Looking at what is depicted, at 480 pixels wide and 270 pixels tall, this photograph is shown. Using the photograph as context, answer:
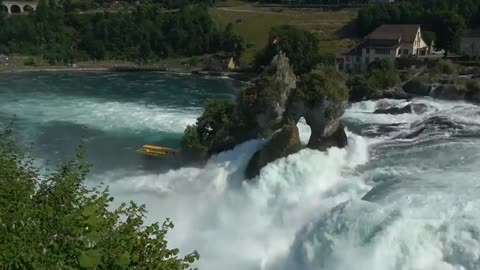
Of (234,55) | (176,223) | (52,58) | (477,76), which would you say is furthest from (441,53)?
(176,223)

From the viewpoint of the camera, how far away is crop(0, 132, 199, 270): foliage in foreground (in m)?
7.64

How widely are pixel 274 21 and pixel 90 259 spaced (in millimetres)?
92161

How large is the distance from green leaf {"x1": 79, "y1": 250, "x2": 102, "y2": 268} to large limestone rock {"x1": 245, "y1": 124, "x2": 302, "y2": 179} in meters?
17.0

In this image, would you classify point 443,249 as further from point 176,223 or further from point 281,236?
point 176,223

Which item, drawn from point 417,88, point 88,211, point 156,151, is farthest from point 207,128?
Result: point 88,211

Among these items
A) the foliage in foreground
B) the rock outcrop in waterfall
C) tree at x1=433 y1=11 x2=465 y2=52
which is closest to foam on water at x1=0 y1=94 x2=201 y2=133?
the rock outcrop in waterfall

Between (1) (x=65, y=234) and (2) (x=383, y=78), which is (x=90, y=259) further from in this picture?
(2) (x=383, y=78)

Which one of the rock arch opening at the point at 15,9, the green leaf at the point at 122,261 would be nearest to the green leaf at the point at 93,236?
the green leaf at the point at 122,261

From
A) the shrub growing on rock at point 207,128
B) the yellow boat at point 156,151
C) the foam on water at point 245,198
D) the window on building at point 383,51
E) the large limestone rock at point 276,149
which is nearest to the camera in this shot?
the foam on water at point 245,198

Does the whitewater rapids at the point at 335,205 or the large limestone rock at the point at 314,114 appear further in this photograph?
the large limestone rock at the point at 314,114

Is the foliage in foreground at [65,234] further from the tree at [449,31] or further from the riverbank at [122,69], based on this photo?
the tree at [449,31]

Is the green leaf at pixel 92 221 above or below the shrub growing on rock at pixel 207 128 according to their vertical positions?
above

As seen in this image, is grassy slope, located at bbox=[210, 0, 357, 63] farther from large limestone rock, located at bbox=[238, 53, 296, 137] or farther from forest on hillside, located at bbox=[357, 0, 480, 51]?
large limestone rock, located at bbox=[238, 53, 296, 137]

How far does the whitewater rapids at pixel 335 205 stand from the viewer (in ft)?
58.1
